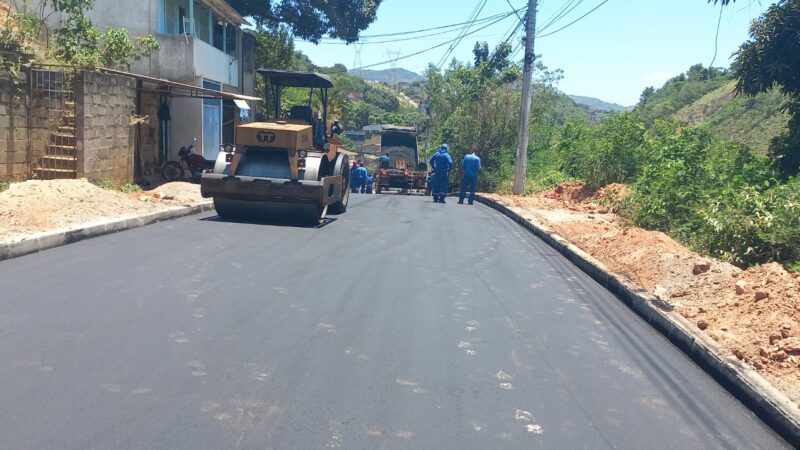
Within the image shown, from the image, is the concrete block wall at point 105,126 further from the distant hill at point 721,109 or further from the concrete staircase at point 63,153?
the distant hill at point 721,109

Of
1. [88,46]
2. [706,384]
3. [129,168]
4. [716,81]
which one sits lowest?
[706,384]

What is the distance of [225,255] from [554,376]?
5020 millimetres

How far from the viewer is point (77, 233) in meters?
9.59

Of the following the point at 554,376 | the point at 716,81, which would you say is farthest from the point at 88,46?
the point at 716,81

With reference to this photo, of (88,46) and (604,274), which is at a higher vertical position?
(88,46)


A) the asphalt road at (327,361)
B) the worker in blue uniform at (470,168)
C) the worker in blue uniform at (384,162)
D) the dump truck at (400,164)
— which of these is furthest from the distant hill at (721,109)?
the worker in blue uniform at (384,162)

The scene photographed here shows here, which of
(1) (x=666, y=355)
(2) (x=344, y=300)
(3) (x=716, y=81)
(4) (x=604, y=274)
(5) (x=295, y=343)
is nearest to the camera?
(5) (x=295, y=343)

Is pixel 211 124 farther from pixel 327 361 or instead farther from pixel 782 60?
pixel 327 361

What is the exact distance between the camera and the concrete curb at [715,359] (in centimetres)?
447

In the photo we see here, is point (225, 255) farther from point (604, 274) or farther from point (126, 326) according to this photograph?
point (604, 274)

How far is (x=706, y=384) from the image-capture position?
5242 mm

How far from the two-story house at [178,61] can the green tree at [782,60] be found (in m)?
15.5

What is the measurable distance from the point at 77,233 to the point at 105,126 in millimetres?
5842

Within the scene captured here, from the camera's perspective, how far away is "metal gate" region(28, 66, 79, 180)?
44.0 feet
